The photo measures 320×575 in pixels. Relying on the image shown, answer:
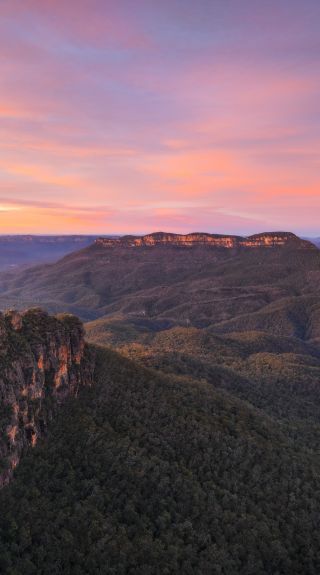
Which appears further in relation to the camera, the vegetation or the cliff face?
the cliff face

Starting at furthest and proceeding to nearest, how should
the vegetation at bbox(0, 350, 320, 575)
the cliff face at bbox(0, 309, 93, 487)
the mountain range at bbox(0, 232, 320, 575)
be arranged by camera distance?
the cliff face at bbox(0, 309, 93, 487), the mountain range at bbox(0, 232, 320, 575), the vegetation at bbox(0, 350, 320, 575)

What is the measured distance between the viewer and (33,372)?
2355 inches

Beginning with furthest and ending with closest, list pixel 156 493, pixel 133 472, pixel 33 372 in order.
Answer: pixel 33 372 → pixel 133 472 → pixel 156 493

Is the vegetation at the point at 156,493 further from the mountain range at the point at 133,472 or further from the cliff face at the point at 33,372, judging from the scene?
the cliff face at the point at 33,372

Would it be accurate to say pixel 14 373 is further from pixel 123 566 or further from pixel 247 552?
Answer: pixel 247 552

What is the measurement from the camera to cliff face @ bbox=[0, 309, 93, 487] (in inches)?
2040

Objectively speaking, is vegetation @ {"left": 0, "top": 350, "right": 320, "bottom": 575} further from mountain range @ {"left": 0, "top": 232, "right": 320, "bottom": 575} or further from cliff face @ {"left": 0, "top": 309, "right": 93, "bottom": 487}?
cliff face @ {"left": 0, "top": 309, "right": 93, "bottom": 487}

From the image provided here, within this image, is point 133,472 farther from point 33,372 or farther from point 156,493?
point 33,372

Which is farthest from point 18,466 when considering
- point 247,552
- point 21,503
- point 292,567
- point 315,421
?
point 315,421

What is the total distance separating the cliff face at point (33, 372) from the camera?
5181 centimetres

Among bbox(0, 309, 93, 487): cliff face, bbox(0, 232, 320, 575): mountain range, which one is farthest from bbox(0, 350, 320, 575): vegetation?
bbox(0, 309, 93, 487): cliff face

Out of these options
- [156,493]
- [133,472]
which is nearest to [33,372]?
[133,472]

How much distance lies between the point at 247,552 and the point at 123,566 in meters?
16.6

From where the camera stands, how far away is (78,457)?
5688 cm
